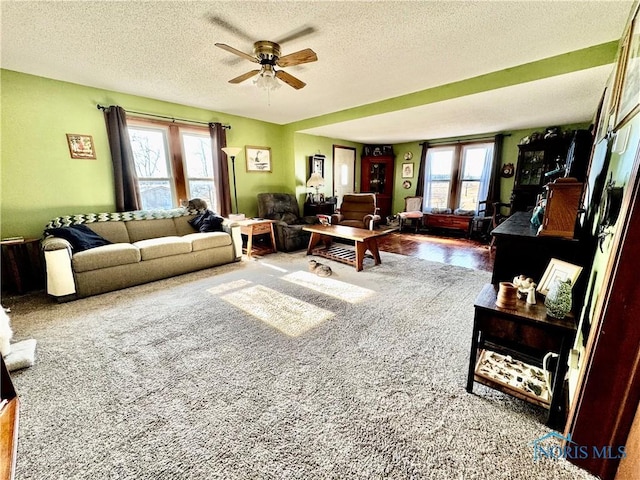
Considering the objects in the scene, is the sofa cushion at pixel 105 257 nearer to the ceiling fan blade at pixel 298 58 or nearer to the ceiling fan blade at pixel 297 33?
the ceiling fan blade at pixel 298 58

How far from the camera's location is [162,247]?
316cm

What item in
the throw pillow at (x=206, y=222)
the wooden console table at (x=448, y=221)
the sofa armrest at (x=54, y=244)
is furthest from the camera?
the wooden console table at (x=448, y=221)

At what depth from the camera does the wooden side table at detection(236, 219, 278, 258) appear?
158 inches

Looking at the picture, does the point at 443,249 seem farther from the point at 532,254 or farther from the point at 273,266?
the point at 532,254

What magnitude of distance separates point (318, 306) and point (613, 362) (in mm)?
1898

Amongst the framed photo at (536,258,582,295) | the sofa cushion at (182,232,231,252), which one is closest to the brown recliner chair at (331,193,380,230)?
the sofa cushion at (182,232,231,252)

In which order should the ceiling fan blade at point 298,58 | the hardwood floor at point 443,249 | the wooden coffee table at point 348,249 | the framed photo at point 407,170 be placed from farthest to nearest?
the framed photo at point 407,170 < the hardwood floor at point 443,249 < the wooden coffee table at point 348,249 < the ceiling fan blade at point 298,58

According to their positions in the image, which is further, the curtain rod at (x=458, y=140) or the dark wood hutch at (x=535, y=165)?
the curtain rod at (x=458, y=140)

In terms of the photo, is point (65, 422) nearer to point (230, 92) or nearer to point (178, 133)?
point (230, 92)

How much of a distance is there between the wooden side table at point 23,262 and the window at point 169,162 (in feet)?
4.21

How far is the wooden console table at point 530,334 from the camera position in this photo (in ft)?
3.81

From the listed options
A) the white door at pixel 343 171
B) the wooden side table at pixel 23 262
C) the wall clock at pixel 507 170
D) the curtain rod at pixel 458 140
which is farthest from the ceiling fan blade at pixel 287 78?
the wall clock at pixel 507 170

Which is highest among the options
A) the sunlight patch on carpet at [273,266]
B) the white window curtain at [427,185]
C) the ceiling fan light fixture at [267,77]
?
the ceiling fan light fixture at [267,77]

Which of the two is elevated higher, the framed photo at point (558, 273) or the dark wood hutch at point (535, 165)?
the dark wood hutch at point (535, 165)
